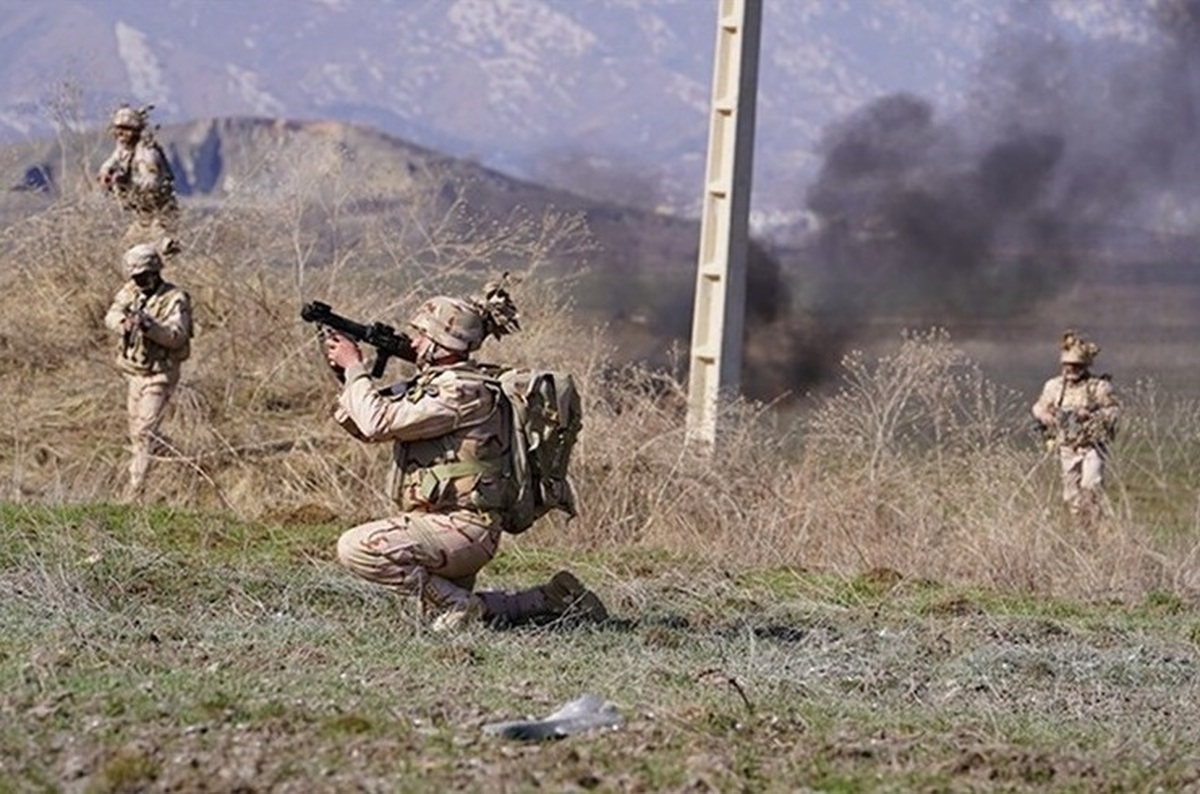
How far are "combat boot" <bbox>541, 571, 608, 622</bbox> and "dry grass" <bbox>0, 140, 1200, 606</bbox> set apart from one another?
4034 mm

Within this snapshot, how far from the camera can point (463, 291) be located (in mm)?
19875

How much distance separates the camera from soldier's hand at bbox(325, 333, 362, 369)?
10500 millimetres

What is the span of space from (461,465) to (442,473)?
86 mm

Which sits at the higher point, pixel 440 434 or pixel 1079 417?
pixel 440 434

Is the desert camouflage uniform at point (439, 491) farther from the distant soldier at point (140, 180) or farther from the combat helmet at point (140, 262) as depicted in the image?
the distant soldier at point (140, 180)

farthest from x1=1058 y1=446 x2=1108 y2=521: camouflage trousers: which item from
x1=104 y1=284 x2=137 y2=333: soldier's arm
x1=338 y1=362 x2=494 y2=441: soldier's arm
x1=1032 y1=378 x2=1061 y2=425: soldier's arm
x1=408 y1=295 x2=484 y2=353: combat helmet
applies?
x1=338 y1=362 x2=494 y2=441: soldier's arm

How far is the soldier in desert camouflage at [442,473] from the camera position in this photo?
1039cm

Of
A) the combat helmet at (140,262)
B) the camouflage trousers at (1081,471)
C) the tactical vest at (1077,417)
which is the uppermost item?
the combat helmet at (140,262)

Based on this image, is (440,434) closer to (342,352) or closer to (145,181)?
(342,352)

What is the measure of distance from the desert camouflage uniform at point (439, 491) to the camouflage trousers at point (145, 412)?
6.85 meters

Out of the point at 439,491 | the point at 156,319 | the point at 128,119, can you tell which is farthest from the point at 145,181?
the point at 439,491

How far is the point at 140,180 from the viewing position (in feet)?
66.4

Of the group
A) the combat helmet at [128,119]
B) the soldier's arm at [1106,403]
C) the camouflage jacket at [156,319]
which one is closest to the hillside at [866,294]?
the combat helmet at [128,119]

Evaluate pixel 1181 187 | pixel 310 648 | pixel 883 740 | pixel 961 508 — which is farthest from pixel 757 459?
pixel 1181 187
